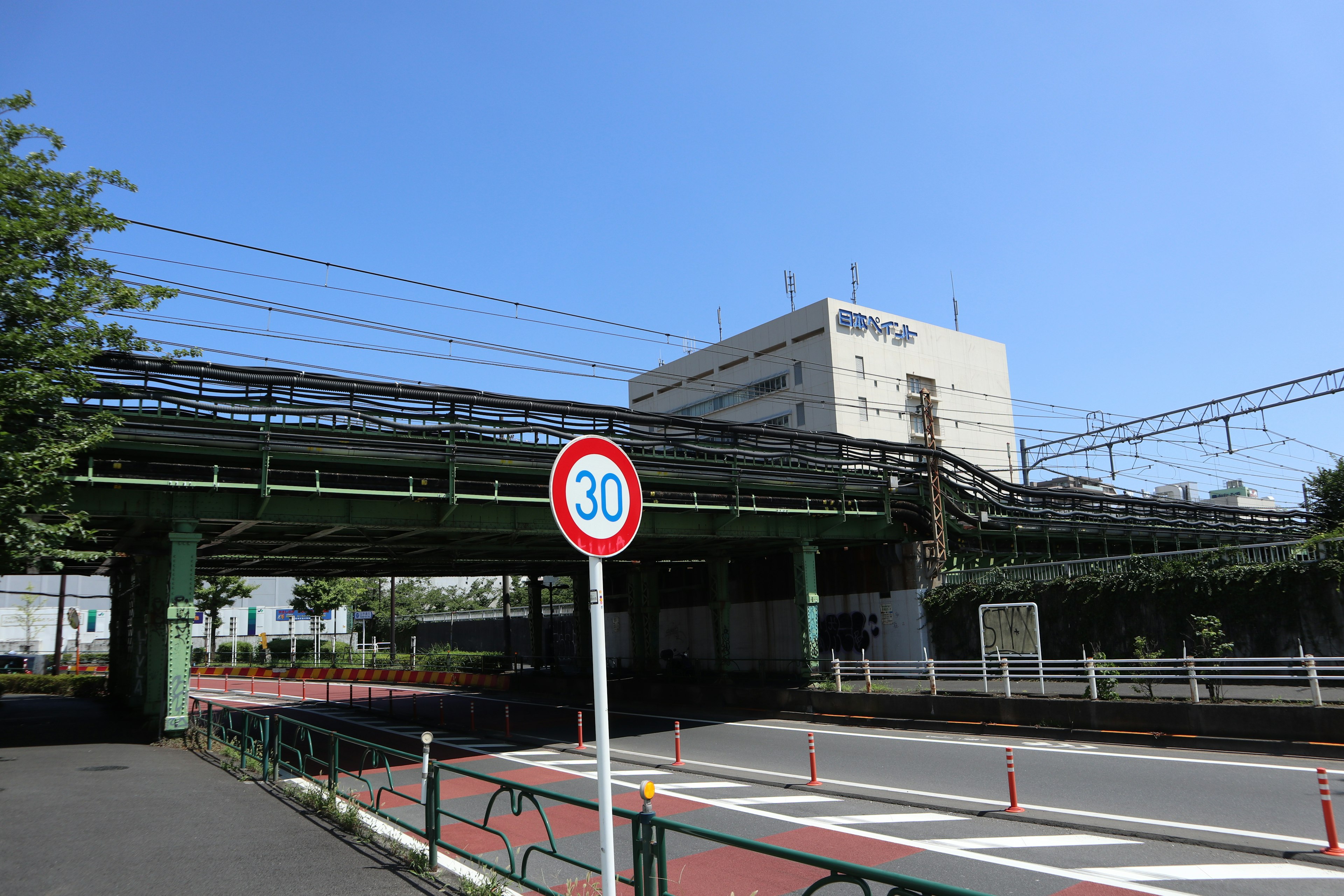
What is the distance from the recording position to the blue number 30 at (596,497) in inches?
217

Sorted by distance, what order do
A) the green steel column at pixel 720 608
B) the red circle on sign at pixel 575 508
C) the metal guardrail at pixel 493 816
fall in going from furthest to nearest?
1. the green steel column at pixel 720 608
2. the red circle on sign at pixel 575 508
3. the metal guardrail at pixel 493 816

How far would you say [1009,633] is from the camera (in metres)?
22.8

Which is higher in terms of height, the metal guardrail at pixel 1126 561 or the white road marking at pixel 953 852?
the metal guardrail at pixel 1126 561

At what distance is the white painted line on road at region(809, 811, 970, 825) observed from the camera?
10883 millimetres

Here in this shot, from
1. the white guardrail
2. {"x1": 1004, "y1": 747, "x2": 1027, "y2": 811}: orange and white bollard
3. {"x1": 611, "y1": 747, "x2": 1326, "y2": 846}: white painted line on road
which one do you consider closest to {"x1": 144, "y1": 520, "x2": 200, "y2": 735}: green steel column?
{"x1": 611, "y1": 747, "x2": 1326, "y2": 846}: white painted line on road

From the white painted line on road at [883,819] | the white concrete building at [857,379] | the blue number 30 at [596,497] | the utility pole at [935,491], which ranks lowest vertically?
the white painted line on road at [883,819]

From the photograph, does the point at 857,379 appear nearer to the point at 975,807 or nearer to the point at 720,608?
the point at 720,608

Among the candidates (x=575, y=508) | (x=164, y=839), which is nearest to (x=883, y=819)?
(x=575, y=508)

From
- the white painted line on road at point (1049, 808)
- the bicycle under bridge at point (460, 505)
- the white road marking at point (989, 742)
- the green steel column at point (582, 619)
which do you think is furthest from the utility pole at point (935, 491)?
the green steel column at point (582, 619)

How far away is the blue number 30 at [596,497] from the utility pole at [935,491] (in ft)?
90.5

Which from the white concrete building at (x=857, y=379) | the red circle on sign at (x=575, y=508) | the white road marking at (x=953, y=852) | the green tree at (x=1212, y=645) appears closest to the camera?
the red circle on sign at (x=575, y=508)

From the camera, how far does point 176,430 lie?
18.3 m

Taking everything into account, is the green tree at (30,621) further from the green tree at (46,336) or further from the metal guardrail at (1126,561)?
the metal guardrail at (1126,561)

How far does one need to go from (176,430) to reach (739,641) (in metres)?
31.5
